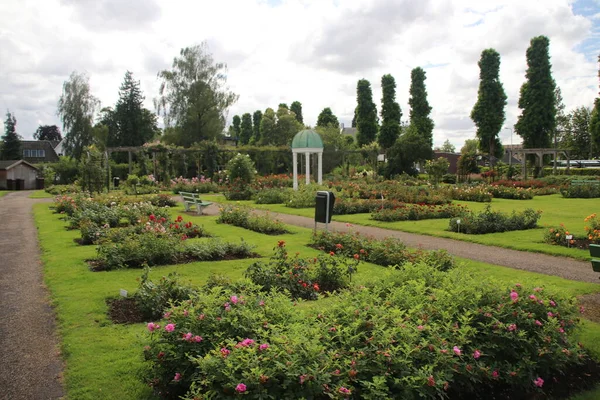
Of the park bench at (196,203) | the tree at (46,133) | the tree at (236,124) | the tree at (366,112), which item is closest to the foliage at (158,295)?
the park bench at (196,203)

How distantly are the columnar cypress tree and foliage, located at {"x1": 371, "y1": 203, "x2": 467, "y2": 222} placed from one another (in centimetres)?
2762

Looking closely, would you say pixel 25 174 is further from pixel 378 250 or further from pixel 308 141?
pixel 378 250

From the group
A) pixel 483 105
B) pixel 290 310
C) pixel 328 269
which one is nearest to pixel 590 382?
pixel 290 310

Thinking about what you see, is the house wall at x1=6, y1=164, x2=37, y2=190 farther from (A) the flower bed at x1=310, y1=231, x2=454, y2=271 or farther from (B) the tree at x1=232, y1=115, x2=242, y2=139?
(A) the flower bed at x1=310, y1=231, x2=454, y2=271

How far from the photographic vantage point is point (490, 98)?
40.2 m

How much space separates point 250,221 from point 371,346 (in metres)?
9.63

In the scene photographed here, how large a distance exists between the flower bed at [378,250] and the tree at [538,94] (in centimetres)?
3498

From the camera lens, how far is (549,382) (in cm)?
408

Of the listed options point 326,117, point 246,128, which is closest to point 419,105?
point 326,117

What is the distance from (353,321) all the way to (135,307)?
3209 millimetres

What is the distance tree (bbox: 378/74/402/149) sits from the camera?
46.0m

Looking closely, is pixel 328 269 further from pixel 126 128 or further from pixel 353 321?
pixel 126 128

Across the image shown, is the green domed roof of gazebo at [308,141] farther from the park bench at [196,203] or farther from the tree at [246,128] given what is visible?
the tree at [246,128]

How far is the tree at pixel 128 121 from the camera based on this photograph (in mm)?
54812
